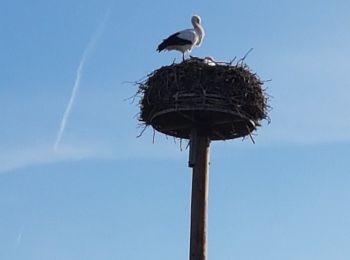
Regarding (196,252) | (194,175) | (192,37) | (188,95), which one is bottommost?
(196,252)

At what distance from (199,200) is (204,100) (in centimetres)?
150

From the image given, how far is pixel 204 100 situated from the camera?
15641 mm

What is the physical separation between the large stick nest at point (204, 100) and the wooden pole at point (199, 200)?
0.35 meters

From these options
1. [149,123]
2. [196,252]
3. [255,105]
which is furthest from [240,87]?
[196,252]

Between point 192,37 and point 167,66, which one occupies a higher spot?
point 192,37

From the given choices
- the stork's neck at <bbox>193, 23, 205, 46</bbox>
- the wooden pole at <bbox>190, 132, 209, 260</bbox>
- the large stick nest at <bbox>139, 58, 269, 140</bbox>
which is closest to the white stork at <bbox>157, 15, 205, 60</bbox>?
the stork's neck at <bbox>193, 23, 205, 46</bbox>

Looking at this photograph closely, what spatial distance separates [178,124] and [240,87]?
1.14 m

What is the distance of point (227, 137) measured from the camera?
55.3 ft

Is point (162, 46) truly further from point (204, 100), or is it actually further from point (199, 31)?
point (204, 100)

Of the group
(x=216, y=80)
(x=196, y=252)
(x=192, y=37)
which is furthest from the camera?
(x=192, y=37)

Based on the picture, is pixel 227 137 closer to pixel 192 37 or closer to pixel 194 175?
pixel 194 175

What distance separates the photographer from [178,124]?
16.5 metres

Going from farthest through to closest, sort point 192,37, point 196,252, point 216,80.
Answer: point 192,37 → point 216,80 → point 196,252

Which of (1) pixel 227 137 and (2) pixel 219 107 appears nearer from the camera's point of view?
(2) pixel 219 107
